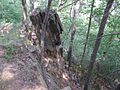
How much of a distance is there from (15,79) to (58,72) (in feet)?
14.1

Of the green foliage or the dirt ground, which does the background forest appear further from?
the dirt ground

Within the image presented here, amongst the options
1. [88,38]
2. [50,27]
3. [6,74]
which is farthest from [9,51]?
[88,38]

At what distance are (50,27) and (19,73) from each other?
3519mm

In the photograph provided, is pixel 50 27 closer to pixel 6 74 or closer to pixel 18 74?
pixel 18 74

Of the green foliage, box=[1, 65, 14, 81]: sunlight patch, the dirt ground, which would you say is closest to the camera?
the dirt ground

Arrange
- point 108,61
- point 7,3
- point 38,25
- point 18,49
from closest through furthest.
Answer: point 18,49 < point 38,25 < point 108,61 < point 7,3

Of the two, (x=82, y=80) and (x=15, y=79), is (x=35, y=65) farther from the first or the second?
(x=82, y=80)

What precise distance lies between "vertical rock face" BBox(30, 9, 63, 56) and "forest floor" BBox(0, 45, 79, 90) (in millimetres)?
1751

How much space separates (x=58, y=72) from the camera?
11.3m


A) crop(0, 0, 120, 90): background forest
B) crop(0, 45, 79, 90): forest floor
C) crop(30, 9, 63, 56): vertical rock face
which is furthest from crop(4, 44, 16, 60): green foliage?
crop(0, 0, 120, 90): background forest

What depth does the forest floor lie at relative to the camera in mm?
6965

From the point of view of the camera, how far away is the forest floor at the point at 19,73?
6.96 m

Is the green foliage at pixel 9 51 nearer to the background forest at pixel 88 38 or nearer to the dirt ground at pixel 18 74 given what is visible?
the dirt ground at pixel 18 74

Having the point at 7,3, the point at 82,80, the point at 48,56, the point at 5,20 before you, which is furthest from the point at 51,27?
the point at 7,3
